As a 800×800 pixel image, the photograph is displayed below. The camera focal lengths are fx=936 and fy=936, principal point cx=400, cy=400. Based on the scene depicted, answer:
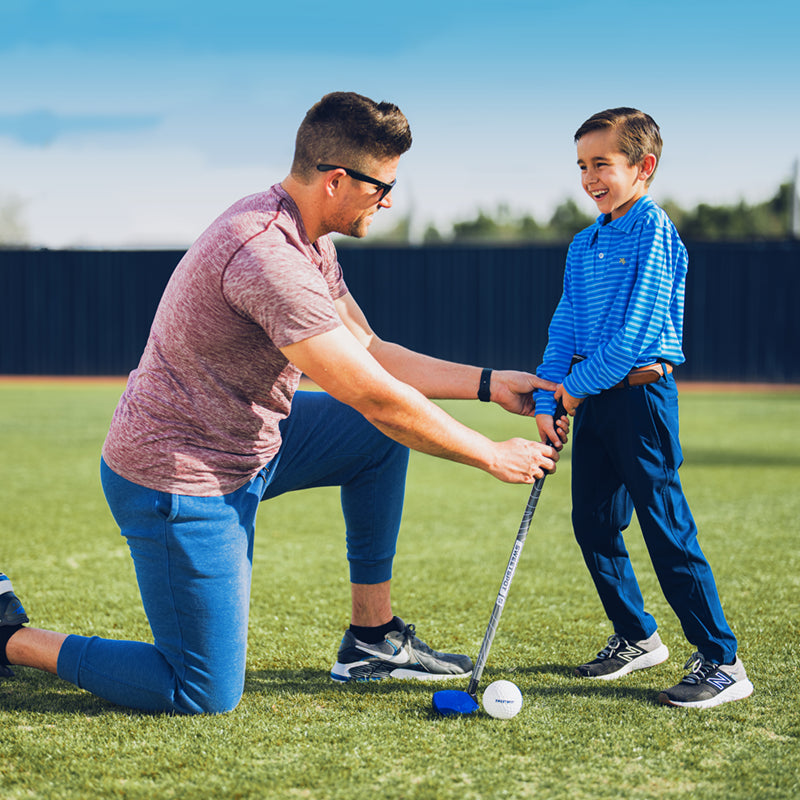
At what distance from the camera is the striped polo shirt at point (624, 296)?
2.71 m

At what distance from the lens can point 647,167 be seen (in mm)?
2934

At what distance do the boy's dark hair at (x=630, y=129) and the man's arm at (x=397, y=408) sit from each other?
96cm

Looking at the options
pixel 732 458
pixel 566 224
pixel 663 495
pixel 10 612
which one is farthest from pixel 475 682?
pixel 566 224

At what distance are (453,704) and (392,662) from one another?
0.41 meters

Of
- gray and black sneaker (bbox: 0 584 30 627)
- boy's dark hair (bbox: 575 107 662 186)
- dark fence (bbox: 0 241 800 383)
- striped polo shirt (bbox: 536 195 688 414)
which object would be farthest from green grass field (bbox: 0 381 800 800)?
dark fence (bbox: 0 241 800 383)

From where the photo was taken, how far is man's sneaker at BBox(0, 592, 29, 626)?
272 cm

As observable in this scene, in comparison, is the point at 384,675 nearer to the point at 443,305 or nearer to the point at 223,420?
the point at 223,420

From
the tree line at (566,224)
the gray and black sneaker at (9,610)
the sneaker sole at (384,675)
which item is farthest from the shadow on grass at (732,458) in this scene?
the tree line at (566,224)

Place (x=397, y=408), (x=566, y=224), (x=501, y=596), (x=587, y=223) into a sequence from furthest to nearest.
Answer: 1. (x=566, y=224)
2. (x=587, y=223)
3. (x=501, y=596)
4. (x=397, y=408)

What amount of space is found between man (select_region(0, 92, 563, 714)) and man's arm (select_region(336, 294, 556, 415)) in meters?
0.38

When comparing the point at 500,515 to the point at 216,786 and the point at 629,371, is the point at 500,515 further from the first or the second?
the point at 216,786

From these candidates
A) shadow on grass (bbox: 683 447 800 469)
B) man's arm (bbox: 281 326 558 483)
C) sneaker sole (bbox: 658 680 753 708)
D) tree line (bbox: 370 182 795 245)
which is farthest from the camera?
tree line (bbox: 370 182 795 245)

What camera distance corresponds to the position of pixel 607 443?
287 centimetres

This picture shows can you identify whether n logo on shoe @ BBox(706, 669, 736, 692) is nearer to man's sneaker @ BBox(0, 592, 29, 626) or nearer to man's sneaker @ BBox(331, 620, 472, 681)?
man's sneaker @ BBox(331, 620, 472, 681)
